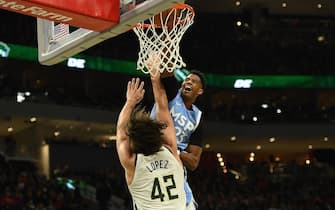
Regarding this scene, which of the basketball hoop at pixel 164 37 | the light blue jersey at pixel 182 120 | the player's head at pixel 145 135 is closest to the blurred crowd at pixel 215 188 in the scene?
the light blue jersey at pixel 182 120

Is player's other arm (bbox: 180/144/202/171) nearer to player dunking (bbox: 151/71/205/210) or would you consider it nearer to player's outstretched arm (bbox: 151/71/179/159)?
player dunking (bbox: 151/71/205/210)

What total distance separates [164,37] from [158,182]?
1161 millimetres

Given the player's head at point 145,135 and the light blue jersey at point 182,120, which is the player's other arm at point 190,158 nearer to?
the light blue jersey at point 182,120

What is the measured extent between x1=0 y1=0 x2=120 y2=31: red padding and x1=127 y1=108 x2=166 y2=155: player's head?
1.86 feet

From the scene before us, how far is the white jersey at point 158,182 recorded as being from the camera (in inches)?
157

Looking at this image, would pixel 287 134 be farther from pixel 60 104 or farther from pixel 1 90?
pixel 1 90

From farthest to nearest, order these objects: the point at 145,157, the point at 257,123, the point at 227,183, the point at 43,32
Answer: the point at 257,123, the point at 227,183, the point at 43,32, the point at 145,157

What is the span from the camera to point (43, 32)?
15.1 feet

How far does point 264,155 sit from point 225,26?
242 inches

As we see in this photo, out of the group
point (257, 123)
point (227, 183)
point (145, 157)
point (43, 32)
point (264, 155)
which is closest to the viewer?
point (145, 157)

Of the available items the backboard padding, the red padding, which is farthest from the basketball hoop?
the red padding

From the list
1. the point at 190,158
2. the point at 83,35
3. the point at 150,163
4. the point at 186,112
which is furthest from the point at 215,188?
the point at 150,163

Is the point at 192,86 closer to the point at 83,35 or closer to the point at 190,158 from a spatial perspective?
the point at 190,158

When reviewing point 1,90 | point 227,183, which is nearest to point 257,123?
point 227,183
